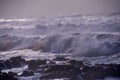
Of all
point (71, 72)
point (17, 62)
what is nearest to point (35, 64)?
point (17, 62)

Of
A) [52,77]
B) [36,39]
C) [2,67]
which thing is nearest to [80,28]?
[36,39]

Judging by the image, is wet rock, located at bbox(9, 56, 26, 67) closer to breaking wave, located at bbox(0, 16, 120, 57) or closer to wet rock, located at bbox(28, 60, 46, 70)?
wet rock, located at bbox(28, 60, 46, 70)

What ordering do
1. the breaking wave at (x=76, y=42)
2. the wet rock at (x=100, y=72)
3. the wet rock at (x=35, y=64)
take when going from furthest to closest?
the breaking wave at (x=76, y=42) < the wet rock at (x=35, y=64) < the wet rock at (x=100, y=72)

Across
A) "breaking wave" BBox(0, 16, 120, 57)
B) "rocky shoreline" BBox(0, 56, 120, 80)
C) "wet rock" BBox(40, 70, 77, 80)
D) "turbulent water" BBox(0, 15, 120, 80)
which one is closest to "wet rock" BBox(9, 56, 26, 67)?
"rocky shoreline" BBox(0, 56, 120, 80)

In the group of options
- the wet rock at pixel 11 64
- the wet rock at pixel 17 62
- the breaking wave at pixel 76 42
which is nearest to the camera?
the wet rock at pixel 11 64

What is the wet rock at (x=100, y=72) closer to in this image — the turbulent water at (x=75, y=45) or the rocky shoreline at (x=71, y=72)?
the rocky shoreline at (x=71, y=72)

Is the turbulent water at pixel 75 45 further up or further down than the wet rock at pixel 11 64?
further down

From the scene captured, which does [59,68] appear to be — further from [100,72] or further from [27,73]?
[100,72]

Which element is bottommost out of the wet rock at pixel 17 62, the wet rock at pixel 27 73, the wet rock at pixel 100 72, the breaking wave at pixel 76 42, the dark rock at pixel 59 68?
the breaking wave at pixel 76 42

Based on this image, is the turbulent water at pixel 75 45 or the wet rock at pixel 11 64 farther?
the turbulent water at pixel 75 45

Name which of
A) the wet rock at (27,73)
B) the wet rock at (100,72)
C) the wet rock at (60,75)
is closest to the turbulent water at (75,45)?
the wet rock at (100,72)

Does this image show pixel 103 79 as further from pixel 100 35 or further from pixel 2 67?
pixel 100 35

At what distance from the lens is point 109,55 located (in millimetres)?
14648

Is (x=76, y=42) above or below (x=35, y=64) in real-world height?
below
